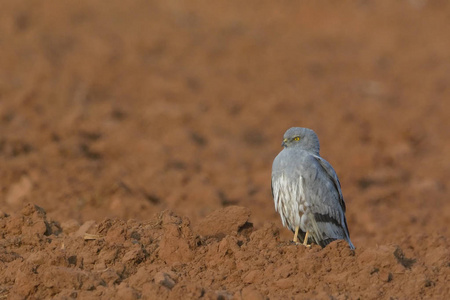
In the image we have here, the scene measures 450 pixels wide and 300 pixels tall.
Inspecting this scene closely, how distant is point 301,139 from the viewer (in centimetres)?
921

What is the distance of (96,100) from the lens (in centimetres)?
1958

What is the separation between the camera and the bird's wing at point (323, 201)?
8.82 m

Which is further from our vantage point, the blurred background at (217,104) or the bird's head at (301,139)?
the blurred background at (217,104)

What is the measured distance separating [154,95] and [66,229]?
11.6 m

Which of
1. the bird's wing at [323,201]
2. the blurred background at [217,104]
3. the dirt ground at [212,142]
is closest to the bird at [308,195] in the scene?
the bird's wing at [323,201]

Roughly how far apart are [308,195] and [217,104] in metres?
11.6

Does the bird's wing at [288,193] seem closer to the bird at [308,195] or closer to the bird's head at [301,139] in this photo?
the bird at [308,195]

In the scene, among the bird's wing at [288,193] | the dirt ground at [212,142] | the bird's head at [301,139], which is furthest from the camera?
the bird's head at [301,139]

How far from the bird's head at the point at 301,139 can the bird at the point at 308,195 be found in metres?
0.09

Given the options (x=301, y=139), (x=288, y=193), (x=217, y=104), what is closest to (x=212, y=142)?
(x=217, y=104)

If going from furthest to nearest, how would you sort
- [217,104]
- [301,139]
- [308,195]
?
[217,104], [301,139], [308,195]

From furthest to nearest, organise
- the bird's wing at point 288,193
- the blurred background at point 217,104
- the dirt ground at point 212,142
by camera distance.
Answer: the blurred background at point 217,104
the bird's wing at point 288,193
the dirt ground at point 212,142

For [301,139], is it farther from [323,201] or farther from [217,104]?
[217,104]

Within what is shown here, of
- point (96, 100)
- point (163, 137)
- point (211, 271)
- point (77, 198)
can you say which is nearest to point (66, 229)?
point (211, 271)
